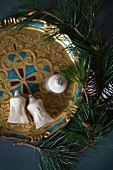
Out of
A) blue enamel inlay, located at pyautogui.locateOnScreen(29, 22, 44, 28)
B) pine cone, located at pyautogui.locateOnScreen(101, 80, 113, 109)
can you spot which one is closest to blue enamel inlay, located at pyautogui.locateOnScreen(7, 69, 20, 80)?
blue enamel inlay, located at pyautogui.locateOnScreen(29, 22, 44, 28)

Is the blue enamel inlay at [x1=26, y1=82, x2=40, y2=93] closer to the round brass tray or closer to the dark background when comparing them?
the round brass tray

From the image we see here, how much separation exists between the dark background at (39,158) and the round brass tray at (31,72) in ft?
0.16

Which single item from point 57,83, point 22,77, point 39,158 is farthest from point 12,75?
point 39,158

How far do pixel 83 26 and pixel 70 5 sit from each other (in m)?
0.08

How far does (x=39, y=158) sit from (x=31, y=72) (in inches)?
9.7

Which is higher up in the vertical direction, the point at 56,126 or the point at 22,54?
the point at 22,54

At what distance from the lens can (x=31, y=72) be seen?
0.98 metres

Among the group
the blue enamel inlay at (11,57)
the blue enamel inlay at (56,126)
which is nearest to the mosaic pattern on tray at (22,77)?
the blue enamel inlay at (11,57)

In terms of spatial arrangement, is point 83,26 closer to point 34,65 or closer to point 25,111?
point 34,65

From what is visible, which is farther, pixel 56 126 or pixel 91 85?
pixel 56 126

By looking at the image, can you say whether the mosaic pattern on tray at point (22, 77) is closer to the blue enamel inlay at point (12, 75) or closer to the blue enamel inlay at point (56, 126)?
the blue enamel inlay at point (12, 75)

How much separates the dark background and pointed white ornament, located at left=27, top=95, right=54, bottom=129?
107 mm

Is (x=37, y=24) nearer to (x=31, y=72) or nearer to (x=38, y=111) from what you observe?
(x=31, y=72)

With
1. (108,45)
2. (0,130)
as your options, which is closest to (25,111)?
(0,130)
